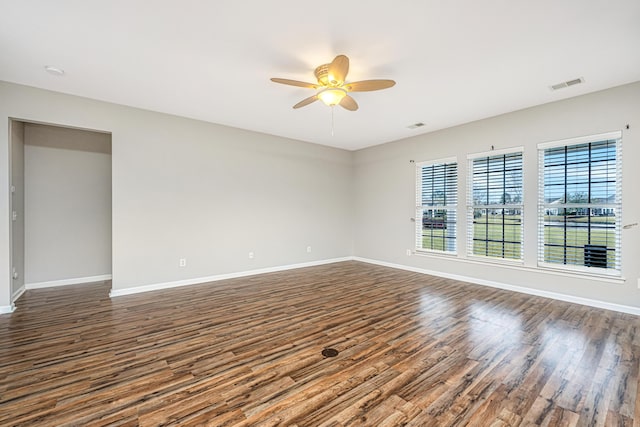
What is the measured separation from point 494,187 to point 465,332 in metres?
2.91

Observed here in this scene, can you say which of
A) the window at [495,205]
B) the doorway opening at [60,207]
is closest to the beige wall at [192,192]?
the doorway opening at [60,207]

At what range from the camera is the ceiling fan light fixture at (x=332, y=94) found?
2.95m

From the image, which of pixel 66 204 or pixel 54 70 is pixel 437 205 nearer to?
pixel 54 70

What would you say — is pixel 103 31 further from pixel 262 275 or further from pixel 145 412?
pixel 262 275

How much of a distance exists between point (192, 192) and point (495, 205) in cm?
517

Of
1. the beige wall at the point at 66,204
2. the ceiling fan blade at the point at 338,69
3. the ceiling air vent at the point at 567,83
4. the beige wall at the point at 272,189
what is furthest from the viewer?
the beige wall at the point at 66,204

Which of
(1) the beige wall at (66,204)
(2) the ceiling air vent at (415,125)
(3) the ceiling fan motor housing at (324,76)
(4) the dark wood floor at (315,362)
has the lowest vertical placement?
(4) the dark wood floor at (315,362)

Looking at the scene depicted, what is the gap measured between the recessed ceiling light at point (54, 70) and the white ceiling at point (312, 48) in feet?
0.26

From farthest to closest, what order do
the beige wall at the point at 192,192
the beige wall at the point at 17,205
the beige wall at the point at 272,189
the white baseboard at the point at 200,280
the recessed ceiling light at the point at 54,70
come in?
the white baseboard at the point at 200,280, the beige wall at the point at 192,192, the beige wall at the point at 17,205, the beige wall at the point at 272,189, the recessed ceiling light at the point at 54,70

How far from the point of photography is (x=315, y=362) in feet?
7.47

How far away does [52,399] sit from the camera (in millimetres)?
1826

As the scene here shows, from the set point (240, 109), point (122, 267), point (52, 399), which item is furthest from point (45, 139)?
point (52, 399)

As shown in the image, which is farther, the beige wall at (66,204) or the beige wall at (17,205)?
the beige wall at (66,204)

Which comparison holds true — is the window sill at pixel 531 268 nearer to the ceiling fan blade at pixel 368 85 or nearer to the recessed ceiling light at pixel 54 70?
the ceiling fan blade at pixel 368 85
